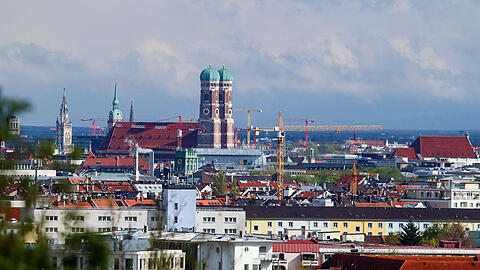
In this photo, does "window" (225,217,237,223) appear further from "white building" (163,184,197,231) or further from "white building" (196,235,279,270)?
"white building" (196,235,279,270)

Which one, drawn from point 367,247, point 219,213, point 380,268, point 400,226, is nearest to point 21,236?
point 380,268

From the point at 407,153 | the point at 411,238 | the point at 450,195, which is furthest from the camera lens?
the point at 407,153

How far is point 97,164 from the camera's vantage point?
17388cm

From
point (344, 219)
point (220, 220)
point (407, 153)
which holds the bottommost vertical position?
point (220, 220)

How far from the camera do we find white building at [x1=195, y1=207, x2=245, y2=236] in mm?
60844

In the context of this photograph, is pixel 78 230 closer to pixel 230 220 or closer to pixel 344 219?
pixel 230 220

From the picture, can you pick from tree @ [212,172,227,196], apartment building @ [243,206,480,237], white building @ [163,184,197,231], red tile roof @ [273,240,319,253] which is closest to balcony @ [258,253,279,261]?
red tile roof @ [273,240,319,253]

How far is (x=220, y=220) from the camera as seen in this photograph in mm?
62000

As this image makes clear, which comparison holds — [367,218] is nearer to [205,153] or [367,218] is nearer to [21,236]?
[21,236]

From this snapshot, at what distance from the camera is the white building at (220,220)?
60844mm

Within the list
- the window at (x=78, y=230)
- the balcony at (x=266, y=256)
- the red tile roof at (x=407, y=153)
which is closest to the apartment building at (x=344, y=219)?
the balcony at (x=266, y=256)

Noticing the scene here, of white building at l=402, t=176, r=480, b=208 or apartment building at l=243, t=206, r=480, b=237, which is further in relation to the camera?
white building at l=402, t=176, r=480, b=208

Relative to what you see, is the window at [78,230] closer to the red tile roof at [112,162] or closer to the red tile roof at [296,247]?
the red tile roof at [296,247]

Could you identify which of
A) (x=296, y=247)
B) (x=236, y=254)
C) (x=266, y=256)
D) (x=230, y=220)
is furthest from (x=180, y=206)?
(x=236, y=254)
